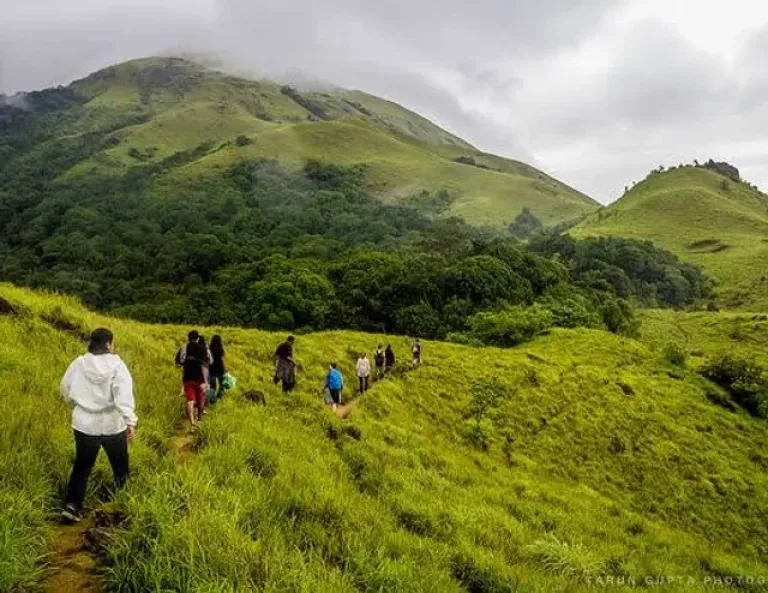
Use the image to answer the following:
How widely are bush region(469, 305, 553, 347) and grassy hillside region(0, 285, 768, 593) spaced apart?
25.8 m

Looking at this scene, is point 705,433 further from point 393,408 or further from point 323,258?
point 323,258

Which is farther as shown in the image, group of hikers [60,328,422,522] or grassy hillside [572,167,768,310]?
grassy hillside [572,167,768,310]

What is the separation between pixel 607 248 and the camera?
12438 centimetres

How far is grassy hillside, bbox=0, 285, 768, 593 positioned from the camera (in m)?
5.34

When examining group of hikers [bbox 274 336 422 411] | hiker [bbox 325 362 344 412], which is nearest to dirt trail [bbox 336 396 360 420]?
group of hikers [bbox 274 336 422 411]

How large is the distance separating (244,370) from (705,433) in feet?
93.1

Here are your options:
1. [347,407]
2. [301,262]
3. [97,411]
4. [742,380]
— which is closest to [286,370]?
[347,407]

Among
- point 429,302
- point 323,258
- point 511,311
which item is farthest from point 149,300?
point 511,311

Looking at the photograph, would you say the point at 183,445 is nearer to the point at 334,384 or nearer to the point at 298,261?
the point at 334,384

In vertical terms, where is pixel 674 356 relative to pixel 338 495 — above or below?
above

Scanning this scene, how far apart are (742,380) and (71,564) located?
1865 inches

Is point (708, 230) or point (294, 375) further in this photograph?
point (708, 230)

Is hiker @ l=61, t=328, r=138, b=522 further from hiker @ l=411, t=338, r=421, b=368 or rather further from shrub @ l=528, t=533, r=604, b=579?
hiker @ l=411, t=338, r=421, b=368

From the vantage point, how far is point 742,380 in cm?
4272
